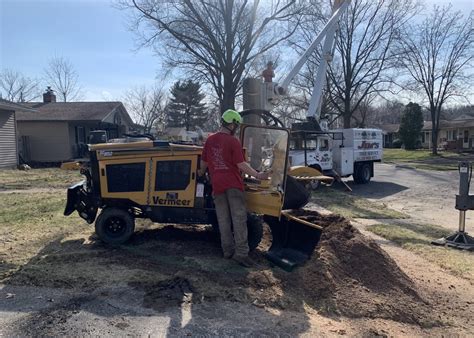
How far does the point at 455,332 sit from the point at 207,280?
2.67m

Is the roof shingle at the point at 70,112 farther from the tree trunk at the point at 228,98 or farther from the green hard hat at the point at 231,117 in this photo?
the green hard hat at the point at 231,117

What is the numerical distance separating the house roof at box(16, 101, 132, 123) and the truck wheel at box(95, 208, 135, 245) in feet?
81.0

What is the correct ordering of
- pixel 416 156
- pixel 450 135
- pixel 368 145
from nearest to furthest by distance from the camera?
1. pixel 368 145
2. pixel 416 156
3. pixel 450 135

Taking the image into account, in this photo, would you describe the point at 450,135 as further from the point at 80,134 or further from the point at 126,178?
the point at 126,178

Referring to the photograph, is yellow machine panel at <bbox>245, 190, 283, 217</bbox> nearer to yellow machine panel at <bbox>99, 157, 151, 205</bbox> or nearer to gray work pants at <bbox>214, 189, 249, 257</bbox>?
gray work pants at <bbox>214, 189, 249, 257</bbox>

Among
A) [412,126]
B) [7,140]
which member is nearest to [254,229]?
[7,140]

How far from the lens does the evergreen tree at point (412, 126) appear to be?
5869 cm

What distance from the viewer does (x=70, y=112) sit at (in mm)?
31234

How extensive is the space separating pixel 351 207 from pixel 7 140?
19477mm

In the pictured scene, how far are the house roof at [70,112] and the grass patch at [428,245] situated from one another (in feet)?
82.8

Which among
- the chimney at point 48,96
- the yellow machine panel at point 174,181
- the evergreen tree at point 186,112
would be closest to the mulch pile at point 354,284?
the yellow machine panel at point 174,181

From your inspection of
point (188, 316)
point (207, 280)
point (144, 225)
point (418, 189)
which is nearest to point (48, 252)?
point (144, 225)

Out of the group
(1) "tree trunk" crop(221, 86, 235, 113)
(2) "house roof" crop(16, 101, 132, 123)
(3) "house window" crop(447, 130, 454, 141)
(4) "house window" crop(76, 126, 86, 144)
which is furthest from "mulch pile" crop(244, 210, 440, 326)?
(3) "house window" crop(447, 130, 454, 141)

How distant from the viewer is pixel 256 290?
4961 mm
